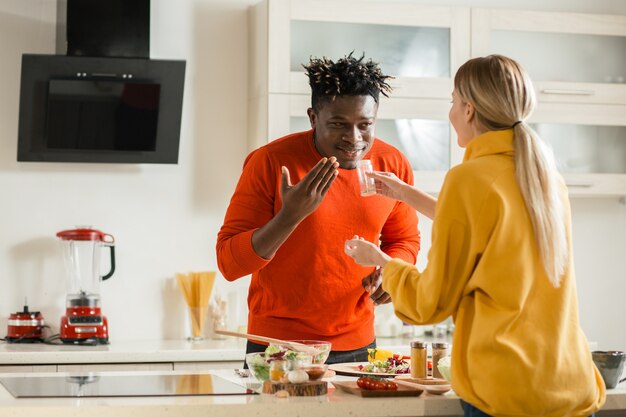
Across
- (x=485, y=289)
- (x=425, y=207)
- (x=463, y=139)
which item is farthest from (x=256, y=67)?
(x=485, y=289)

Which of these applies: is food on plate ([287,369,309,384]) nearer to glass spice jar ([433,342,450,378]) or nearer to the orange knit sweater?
glass spice jar ([433,342,450,378])

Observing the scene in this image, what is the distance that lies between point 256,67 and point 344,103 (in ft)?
5.33

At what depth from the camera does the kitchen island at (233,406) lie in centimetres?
194

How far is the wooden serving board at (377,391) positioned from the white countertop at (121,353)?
160cm

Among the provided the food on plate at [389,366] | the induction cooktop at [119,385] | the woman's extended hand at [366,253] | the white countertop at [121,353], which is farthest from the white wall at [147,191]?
the woman's extended hand at [366,253]

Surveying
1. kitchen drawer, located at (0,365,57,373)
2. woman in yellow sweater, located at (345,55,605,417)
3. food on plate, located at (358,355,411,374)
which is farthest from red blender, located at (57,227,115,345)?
woman in yellow sweater, located at (345,55,605,417)

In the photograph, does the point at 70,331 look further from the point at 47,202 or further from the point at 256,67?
the point at 256,67

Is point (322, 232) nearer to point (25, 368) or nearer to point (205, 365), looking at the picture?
point (205, 365)

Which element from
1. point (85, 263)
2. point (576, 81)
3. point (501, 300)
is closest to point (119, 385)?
point (501, 300)

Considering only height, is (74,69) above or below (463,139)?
above

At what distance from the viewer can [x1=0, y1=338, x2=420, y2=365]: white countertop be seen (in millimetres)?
3646

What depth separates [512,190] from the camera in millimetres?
1886

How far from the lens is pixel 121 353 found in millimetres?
3703

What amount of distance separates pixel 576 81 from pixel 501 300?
2.79 metres
